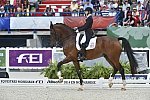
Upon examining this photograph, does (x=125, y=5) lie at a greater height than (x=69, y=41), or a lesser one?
greater

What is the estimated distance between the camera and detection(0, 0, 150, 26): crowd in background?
22.6 m

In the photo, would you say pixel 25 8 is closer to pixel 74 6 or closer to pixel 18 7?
pixel 18 7

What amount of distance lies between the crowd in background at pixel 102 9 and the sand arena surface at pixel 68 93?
9034 mm

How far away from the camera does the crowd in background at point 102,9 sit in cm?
2261

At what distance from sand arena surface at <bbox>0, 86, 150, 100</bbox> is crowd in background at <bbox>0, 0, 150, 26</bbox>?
903 cm

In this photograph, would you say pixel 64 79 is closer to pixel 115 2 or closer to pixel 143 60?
pixel 143 60

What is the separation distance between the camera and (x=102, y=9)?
81.5 ft

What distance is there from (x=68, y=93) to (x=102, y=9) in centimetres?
1260

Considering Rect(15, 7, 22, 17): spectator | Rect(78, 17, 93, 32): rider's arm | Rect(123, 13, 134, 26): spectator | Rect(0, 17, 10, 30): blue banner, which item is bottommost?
Rect(0, 17, 10, 30): blue banner

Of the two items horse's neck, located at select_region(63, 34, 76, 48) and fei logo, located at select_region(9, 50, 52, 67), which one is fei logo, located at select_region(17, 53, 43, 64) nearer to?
fei logo, located at select_region(9, 50, 52, 67)

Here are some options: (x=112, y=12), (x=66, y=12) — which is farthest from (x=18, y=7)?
(x=112, y=12)

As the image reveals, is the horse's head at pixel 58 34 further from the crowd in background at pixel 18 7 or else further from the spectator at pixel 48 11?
the crowd in background at pixel 18 7

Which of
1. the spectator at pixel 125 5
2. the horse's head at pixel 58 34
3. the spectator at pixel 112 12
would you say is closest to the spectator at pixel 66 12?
the spectator at pixel 112 12

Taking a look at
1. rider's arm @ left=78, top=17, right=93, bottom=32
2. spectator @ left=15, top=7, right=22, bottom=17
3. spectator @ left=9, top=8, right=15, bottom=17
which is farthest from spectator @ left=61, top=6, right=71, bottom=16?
rider's arm @ left=78, top=17, right=93, bottom=32
